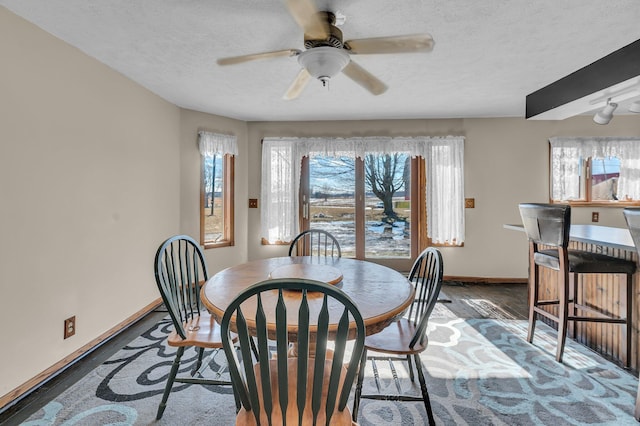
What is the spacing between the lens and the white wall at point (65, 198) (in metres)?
1.78

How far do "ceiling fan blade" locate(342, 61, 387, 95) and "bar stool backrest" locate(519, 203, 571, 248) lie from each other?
145 cm

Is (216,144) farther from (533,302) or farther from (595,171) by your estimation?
(595,171)

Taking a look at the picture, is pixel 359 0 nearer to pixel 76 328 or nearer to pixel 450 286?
pixel 76 328

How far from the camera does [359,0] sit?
1.65 metres

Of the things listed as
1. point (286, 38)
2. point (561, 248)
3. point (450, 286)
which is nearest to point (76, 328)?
point (286, 38)

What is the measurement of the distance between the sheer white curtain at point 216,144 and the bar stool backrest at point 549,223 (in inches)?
130

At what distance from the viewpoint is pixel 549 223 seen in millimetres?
2184

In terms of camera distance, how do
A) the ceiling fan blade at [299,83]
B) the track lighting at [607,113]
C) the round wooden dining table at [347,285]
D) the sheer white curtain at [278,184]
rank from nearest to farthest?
the round wooden dining table at [347,285] → the ceiling fan blade at [299,83] → the track lighting at [607,113] → the sheer white curtain at [278,184]

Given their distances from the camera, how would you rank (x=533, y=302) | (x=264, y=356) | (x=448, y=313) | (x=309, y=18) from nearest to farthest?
(x=264, y=356) < (x=309, y=18) < (x=533, y=302) < (x=448, y=313)

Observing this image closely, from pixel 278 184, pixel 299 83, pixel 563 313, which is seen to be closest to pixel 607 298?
pixel 563 313

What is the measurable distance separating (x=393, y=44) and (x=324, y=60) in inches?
14.0

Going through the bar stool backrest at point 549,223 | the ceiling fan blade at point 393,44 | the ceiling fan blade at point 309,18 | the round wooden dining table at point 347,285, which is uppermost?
the ceiling fan blade at point 309,18

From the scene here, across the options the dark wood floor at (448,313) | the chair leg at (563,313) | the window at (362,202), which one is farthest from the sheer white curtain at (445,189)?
the chair leg at (563,313)

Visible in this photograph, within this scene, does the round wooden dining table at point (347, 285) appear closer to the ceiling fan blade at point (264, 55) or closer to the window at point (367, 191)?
the ceiling fan blade at point (264, 55)
